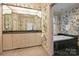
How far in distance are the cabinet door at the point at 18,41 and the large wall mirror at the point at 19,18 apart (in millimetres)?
101

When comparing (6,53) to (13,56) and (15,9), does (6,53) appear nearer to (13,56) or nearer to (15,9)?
(13,56)

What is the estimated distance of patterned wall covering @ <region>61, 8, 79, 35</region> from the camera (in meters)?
1.70

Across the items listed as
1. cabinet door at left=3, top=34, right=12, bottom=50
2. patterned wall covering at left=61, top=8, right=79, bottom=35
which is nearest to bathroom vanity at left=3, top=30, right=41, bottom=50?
cabinet door at left=3, top=34, right=12, bottom=50

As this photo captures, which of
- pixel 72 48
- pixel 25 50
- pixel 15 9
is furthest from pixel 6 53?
pixel 72 48

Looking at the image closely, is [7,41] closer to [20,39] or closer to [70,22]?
[20,39]

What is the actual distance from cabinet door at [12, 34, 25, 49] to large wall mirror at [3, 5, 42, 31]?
0.10 meters

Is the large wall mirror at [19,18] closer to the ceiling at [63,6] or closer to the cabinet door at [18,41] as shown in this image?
the cabinet door at [18,41]

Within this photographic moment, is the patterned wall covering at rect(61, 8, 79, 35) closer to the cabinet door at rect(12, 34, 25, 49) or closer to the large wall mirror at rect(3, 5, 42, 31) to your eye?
the large wall mirror at rect(3, 5, 42, 31)

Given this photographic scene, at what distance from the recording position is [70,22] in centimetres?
172

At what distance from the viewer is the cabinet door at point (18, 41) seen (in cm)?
172

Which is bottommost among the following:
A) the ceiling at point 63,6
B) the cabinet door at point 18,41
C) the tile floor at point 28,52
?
the tile floor at point 28,52

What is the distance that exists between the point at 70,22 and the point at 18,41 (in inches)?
31.3

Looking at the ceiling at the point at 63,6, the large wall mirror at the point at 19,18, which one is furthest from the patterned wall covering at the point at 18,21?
the ceiling at the point at 63,6

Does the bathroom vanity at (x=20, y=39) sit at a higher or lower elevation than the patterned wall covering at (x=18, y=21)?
lower
